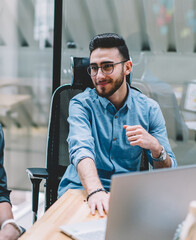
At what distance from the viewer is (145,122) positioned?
1837 millimetres

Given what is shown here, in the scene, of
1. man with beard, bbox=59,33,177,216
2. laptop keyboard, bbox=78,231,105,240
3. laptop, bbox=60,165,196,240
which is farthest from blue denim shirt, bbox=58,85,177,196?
laptop, bbox=60,165,196,240

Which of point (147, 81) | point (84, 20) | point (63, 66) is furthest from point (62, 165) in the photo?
point (84, 20)

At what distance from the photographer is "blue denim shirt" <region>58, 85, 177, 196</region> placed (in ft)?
5.69

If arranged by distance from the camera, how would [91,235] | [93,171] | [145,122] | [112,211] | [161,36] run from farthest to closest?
1. [161,36]
2. [145,122]
3. [93,171]
4. [91,235]
5. [112,211]

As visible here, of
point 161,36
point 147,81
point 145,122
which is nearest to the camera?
point 145,122

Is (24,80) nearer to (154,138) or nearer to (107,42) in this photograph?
(107,42)

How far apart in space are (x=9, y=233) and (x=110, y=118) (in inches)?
30.1

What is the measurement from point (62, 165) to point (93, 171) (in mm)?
497

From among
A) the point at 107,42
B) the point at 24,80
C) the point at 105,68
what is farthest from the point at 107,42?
the point at 24,80

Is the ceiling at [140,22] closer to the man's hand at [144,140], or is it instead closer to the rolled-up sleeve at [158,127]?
the rolled-up sleeve at [158,127]

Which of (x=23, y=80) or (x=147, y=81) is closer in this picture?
(x=147, y=81)

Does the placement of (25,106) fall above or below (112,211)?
below

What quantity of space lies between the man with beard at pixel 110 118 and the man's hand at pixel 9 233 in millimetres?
419

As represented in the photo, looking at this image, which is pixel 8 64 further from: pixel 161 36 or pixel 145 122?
pixel 145 122
